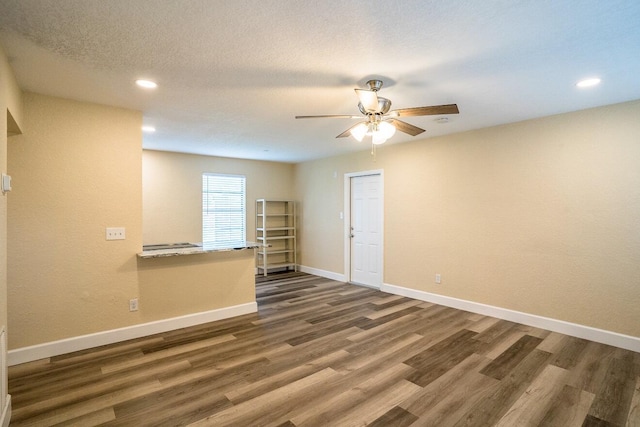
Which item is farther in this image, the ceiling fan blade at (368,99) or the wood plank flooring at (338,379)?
the ceiling fan blade at (368,99)

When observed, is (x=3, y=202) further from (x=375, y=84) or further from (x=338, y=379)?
(x=375, y=84)

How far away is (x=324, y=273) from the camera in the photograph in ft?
21.3

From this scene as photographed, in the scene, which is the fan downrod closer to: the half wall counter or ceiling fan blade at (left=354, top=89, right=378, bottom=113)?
ceiling fan blade at (left=354, top=89, right=378, bottom=113)

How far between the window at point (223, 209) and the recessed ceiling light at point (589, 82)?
5.32 m

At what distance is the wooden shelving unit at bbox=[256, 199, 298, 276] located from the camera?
22.1ft

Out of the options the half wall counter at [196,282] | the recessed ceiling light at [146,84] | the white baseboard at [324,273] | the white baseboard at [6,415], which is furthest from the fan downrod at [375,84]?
the white baseboard at [324,273]

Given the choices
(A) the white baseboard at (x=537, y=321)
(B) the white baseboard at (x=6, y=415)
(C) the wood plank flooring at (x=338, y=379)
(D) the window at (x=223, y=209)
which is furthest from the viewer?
(D) the window at (x=223, y=209)

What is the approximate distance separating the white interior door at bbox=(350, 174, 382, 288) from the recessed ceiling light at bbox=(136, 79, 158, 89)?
3.69 m

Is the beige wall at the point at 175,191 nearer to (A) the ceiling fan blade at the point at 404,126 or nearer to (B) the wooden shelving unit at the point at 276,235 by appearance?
(B) the wooden shelving unit at the point at 276,235

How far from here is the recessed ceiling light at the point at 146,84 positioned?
2.64m

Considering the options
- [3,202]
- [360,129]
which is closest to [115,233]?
[3,202]

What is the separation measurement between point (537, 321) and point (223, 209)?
5.37 meters

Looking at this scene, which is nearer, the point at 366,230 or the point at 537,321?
the point at 537,321

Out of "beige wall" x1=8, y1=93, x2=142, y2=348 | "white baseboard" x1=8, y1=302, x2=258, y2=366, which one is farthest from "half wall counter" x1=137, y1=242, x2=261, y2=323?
"beige wall" x1=8, y1=93, x2=142, y2=348
